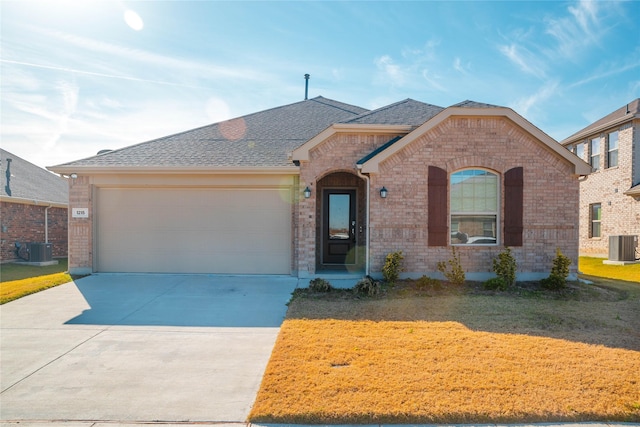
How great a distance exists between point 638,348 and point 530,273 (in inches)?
170

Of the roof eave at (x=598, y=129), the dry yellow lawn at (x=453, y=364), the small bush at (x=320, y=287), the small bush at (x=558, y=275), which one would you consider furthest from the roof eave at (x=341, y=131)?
the roof eave at (x=598, y=129)

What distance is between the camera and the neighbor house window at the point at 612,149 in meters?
15.7

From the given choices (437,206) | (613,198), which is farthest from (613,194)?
(437,206)

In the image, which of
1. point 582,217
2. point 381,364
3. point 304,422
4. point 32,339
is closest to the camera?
point 304,422

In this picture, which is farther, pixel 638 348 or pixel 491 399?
pixel 638 348

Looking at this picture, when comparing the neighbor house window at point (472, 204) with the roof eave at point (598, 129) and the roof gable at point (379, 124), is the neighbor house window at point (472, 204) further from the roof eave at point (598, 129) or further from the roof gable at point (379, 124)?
the roof eave at point (598, 129)

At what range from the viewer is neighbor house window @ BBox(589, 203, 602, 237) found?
54.7ft

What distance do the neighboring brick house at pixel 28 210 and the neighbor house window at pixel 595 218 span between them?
23.5 m

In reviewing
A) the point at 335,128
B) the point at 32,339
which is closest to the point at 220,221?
the point at 335,128

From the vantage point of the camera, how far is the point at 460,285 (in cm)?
851

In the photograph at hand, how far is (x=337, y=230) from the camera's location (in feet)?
36.9

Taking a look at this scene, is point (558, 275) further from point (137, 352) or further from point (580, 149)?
point (580, 149)

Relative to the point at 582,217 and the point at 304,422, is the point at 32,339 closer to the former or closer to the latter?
the point at 304,422

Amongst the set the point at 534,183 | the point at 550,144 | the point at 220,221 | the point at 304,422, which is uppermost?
the point at 550,144
